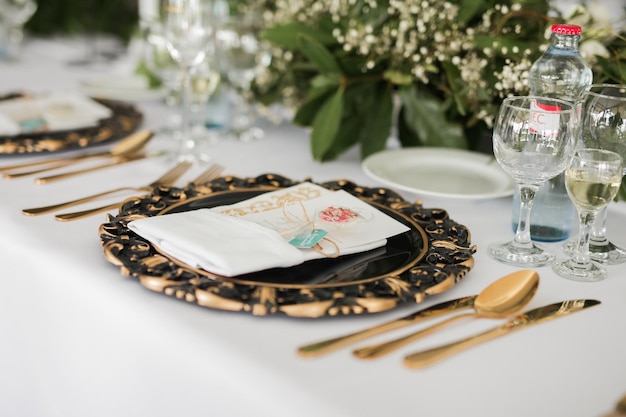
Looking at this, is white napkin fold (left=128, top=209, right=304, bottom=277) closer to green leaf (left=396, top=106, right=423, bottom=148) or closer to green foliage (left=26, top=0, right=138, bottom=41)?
green leaf (left=396, top=106, right=423, bottom=148)

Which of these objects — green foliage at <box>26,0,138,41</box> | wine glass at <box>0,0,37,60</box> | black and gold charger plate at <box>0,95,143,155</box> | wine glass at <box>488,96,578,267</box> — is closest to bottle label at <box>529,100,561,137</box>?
wine glass at <box>488,96,578,267</box>

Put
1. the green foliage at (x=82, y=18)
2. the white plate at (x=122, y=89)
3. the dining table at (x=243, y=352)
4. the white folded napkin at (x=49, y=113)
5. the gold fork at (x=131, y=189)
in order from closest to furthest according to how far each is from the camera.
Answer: the dining table at (x=243, y=352), the gold fork at (x=131, y=189), the white folded napkin at (x=49, y=113), the white plate at (x=122, y=89), the green foliage at (x=82, y=18)

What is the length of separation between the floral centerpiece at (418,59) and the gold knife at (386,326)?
0.44 m

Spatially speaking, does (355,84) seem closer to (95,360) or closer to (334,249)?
(334,249)

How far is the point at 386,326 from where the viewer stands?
2.23 feet

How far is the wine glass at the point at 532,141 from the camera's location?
2.65 feet

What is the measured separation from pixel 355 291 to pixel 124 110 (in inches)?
37.7

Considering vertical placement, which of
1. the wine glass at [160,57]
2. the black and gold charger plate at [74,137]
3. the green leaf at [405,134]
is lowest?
the black and gold charger plate at [74,137]

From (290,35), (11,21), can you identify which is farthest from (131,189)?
(11,21)

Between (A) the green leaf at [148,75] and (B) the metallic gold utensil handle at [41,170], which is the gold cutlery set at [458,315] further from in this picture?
(A) the green leaf at [148,75]

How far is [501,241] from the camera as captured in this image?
0.96 m

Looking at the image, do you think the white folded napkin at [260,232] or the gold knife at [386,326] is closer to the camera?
the gold knife at [386,326]

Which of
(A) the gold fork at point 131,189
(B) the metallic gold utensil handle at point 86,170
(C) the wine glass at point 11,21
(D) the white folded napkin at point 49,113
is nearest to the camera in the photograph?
(A) the gold fork at point 131,189

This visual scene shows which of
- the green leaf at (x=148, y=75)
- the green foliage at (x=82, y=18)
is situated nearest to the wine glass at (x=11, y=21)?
the green foliage at (x=82, y=18)
